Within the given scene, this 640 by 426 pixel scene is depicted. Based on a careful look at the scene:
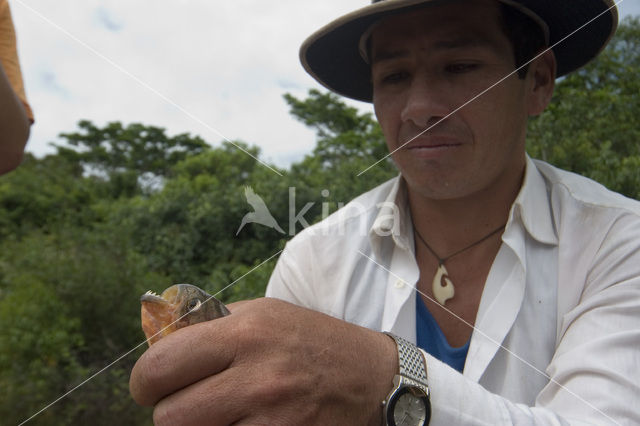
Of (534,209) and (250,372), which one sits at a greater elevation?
(534,209)

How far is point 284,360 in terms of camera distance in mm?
558

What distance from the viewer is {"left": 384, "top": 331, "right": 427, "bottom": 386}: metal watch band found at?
26.2 inches

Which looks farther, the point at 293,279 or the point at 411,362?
the point at 293,279

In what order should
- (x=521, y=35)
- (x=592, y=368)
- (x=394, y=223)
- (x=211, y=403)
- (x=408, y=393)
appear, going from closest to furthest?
(x=211, y=403), (x=408, y=393), (x=592, y=368), (x=521, y=35), (x=394, y=223)

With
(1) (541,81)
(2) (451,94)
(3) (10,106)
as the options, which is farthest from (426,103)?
(3) (10,106)

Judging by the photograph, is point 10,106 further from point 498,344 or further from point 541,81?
point 541,81

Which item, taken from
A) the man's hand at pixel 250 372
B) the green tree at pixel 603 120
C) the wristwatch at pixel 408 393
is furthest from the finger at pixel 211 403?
the green tree at pixel 603 120

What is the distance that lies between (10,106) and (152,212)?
68 centimetres

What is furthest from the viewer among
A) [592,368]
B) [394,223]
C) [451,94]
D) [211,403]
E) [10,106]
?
[394,223]

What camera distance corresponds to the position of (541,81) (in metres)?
1.38

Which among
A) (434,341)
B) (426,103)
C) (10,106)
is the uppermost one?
(426,103)

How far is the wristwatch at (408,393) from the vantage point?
2.11 ft

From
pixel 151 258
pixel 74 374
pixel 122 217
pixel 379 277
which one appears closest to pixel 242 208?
pixel 379 277

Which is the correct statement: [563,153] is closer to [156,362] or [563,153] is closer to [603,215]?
[603,215]
